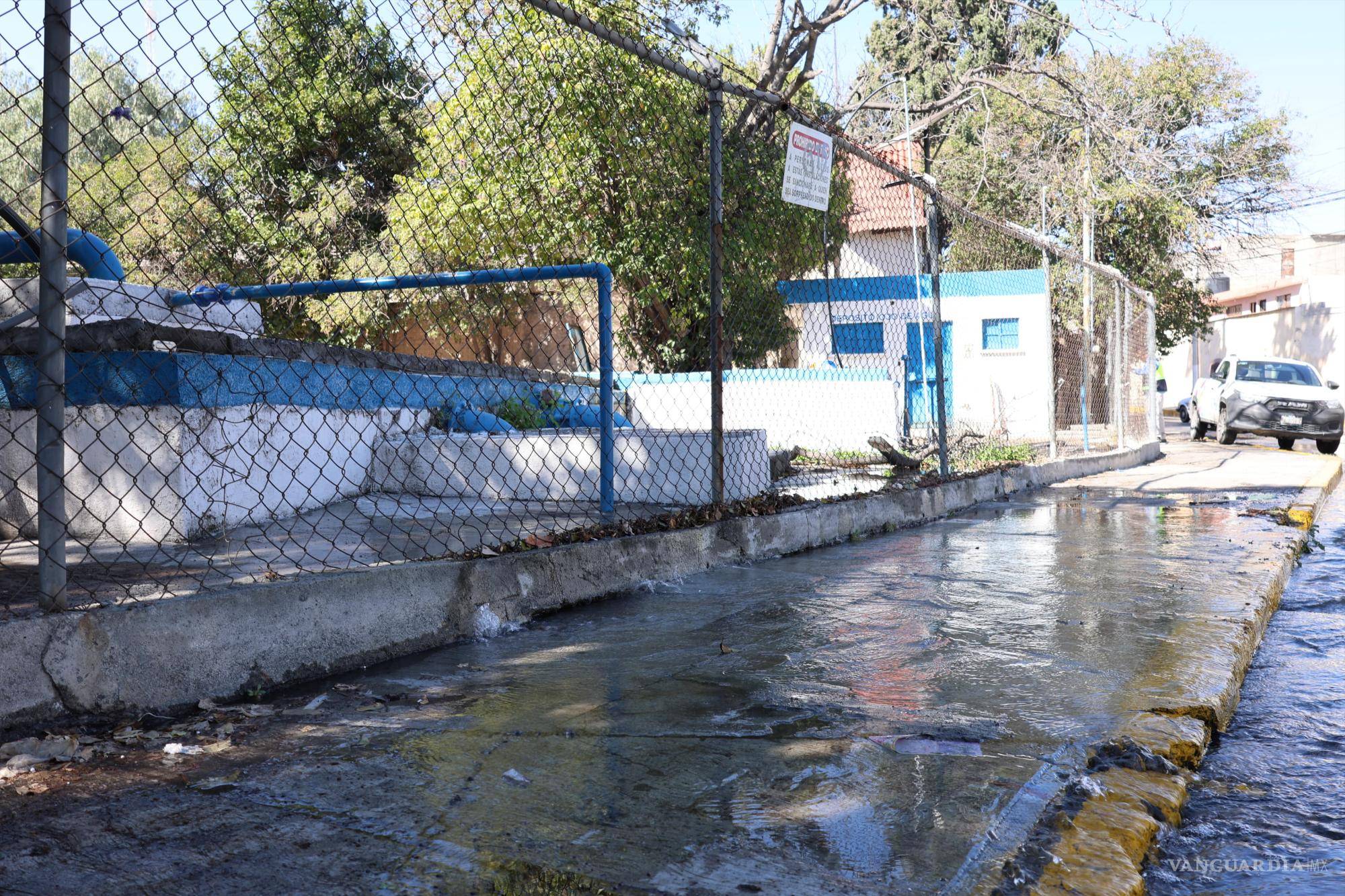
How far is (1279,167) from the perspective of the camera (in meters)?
24.9

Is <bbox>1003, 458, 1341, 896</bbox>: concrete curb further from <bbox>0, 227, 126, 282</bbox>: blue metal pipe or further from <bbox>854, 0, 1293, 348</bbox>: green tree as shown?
<bbox>854, 0, 1293, 348</bbox>: green tree

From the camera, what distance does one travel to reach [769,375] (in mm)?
13445

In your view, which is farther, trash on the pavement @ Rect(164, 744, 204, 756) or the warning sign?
the warning sign

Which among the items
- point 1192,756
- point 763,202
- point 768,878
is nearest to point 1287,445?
point 763,202

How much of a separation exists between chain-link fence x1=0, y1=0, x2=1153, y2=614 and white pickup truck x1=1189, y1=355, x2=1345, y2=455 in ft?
15.1

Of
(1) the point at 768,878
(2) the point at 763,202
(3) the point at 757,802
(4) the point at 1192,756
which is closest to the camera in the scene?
(1) the point at 768,878

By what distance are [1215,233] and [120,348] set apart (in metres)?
22.4

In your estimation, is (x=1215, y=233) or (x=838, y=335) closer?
(x=838, y=335)

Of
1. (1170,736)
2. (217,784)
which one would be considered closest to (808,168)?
(1170,736)

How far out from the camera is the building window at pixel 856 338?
15117 mm

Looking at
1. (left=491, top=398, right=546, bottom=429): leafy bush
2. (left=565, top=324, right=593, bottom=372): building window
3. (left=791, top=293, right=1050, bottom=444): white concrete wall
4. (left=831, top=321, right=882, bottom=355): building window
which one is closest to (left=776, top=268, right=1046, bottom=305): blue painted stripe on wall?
(left=791, top=293, right=1050, bottom=444): white concrete wall

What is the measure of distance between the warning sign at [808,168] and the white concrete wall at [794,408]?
5997 mm

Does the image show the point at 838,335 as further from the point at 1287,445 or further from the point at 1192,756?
the point at 1192,756

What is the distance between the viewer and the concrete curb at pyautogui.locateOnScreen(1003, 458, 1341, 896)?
5.98 feet
